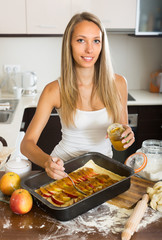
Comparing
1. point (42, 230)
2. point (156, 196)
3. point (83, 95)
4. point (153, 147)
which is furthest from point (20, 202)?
point (83, 95)

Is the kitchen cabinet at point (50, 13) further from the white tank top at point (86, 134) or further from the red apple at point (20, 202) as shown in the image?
the red apple at point (20, 202)

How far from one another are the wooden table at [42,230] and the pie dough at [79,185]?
8 centimetres

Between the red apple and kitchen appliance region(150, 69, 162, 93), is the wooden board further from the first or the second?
kitchen appliance region(150, 69, 162, 93)

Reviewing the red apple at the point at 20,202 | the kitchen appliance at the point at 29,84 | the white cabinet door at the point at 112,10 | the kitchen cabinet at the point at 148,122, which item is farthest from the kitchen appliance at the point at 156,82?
the red apple at the point at 20,202

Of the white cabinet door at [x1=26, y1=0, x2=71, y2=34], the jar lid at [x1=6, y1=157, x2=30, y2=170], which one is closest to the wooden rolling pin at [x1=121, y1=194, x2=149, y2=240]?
the jar lid at [x1=6, y1=157, x2=30, y2=170]

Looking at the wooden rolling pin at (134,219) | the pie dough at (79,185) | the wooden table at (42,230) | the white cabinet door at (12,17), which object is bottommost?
the wooden table at (42,230)

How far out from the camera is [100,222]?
3.57ft

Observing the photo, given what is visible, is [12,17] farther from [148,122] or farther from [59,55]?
[148,122]

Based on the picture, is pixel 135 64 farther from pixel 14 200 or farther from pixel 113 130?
pixel 14 200

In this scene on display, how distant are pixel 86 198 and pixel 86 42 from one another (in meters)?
0.85

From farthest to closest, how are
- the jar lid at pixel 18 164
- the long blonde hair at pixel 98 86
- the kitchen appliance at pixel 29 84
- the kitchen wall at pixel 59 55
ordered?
the kitchen wall at pixel 59 55 → the kitchen appliance at pixel 29 84 → the long blonde hair at pixel 98 86 → the jar lid at pixel 18 164

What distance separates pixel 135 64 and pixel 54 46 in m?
0.88

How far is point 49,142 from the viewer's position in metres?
3.03

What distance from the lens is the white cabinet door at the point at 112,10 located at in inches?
112
